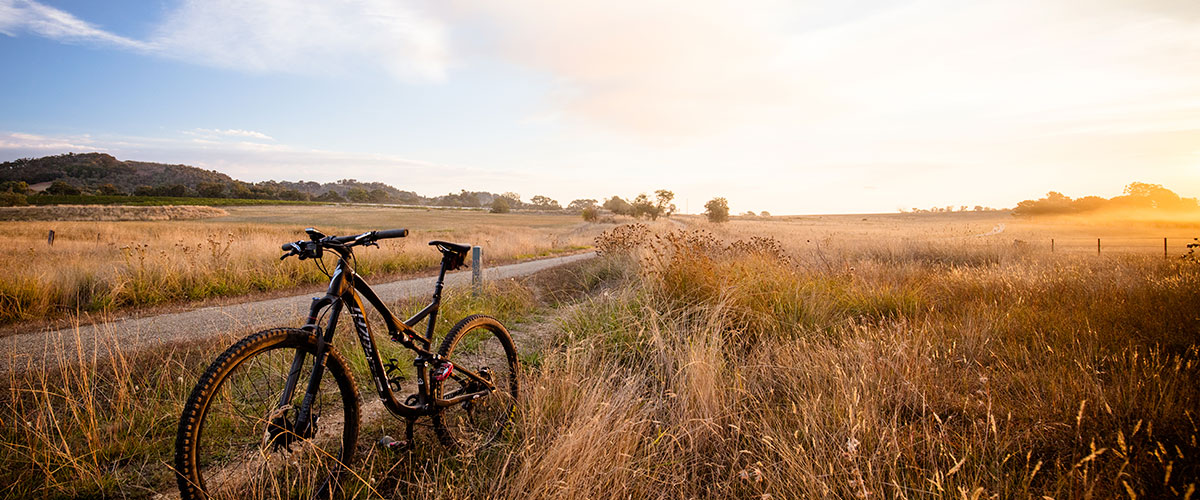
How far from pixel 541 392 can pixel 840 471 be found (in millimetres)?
1952

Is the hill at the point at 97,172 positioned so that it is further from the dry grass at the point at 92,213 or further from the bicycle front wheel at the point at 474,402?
the bicycle front wheel at the point at 474,402

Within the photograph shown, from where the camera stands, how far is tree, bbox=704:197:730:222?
5575 centimetres

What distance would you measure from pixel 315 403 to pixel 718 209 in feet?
183

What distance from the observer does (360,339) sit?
7.81ft

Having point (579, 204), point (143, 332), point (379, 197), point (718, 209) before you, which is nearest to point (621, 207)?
point (718, 209)

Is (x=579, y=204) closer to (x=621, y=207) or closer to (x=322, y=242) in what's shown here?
(x=621, y=207)

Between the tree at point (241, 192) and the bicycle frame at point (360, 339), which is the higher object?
the tree at point (241, 192)

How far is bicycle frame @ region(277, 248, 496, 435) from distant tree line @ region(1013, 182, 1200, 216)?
44177 mm

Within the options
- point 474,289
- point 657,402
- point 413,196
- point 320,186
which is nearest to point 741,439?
point 657,402

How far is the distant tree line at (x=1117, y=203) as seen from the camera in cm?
3712

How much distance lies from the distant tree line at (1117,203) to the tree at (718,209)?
34206mm

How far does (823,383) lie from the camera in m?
3.63

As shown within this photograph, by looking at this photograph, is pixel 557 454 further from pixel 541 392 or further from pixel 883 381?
pixel 883 381

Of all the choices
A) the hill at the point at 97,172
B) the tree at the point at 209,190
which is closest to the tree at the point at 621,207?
the tree at the point at 209,190
